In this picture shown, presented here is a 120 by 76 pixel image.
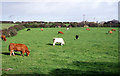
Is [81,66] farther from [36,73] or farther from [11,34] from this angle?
[11,34]

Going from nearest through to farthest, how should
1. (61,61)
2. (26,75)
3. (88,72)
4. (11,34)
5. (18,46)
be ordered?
(26,75)
(88,72)
(61,61)
(18,46)
(11,34)

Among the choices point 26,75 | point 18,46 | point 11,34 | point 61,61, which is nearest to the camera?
point 26,75

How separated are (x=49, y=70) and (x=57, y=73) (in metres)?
0.85

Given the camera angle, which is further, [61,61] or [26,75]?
[61,61]

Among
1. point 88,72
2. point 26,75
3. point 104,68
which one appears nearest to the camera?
point 26,75

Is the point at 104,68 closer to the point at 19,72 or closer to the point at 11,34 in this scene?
the point at 19,72

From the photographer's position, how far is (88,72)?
10.3m

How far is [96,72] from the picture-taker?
10.4 meters

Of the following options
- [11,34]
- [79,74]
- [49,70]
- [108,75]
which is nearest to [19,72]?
[49,70]

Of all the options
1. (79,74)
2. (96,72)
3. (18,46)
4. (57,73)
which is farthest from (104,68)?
(18,46)

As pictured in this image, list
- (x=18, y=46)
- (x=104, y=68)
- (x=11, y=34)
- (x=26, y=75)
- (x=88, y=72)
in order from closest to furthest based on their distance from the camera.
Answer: (x=26, y=75) < (x=88, y=72) < (x=104, y=68) < (x=18, y=46) < (x=11, y=34)

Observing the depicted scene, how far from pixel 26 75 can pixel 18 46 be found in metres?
6.17

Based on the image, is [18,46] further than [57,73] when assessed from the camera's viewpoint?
Yes

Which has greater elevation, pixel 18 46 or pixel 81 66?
pixel 18 46
